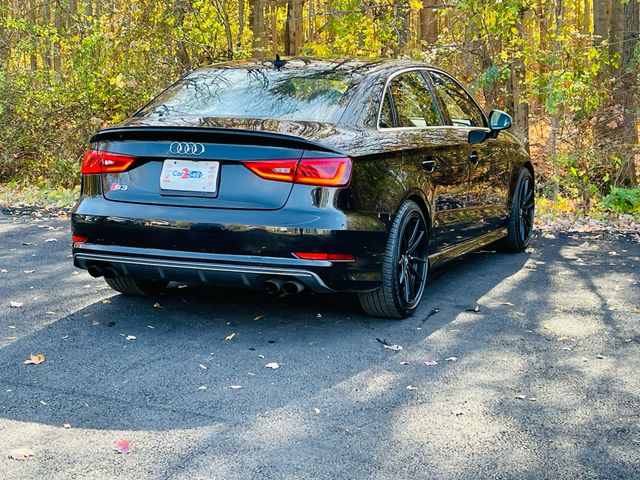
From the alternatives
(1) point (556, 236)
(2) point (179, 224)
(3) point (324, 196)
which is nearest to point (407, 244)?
(3) point (324, 196)

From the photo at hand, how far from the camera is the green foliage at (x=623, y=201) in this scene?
1106 cm

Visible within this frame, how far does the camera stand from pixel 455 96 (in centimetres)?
707

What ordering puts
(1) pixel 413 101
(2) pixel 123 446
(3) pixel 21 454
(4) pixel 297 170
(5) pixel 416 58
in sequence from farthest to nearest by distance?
(5) pixel 416 58 → (1) pixel 413 101 → (4) pixel 297 170 → (2) pixel 123 446 → (3) pixel 21 454

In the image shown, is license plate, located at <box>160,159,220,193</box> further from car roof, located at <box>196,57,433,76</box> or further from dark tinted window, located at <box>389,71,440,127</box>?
dark tinted window, located at <box>389,71,440,127</box>

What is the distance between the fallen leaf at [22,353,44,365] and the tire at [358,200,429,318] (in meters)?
1.91

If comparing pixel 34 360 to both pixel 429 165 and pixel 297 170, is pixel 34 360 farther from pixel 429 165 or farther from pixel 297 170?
pixel 429 165

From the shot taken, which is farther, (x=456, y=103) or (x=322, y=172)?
(x=456, y=103)

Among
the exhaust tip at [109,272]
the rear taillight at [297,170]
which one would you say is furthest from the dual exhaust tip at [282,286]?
the exhaust tip at [109,272]

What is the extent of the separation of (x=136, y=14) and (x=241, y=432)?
11893 millimetres

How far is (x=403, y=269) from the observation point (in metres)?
5.51

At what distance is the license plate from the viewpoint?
191 inches

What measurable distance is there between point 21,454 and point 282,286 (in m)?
1.90

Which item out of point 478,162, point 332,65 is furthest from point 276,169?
point 478,162

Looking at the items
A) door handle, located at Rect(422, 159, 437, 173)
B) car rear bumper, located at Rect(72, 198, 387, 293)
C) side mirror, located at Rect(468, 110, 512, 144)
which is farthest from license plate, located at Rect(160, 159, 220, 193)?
side mirror, located at Rect(468, 110, 512, 144)
